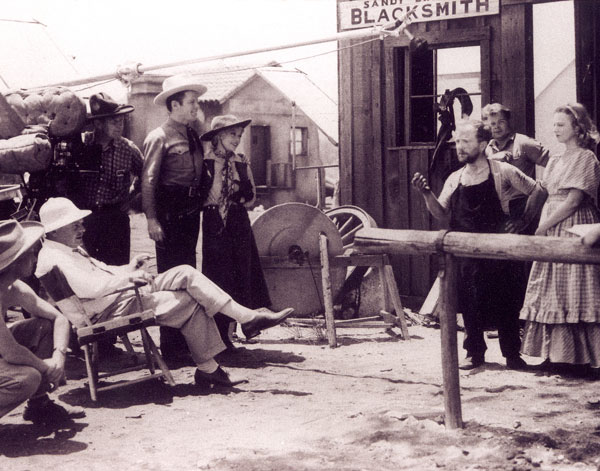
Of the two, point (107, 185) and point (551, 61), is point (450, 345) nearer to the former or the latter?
point (107, 185)

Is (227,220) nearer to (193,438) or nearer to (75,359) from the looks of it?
(75,359)

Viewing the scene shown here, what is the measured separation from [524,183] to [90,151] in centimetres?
337

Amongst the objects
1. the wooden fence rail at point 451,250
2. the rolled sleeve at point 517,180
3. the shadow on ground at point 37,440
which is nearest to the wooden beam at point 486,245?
the wooden fence rail at point 451,250

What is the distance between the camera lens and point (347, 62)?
9406 millimetres

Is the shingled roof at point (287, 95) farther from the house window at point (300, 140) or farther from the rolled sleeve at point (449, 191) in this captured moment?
the rolled sleeve at point (449, 191)

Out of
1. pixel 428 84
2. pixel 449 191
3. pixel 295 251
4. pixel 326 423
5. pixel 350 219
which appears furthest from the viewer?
pixel 350 219

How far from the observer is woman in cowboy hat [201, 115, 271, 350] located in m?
7.17

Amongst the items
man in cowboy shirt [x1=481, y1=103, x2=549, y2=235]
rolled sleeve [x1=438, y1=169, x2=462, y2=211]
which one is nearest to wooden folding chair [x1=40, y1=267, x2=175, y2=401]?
rolled sleeve [x1=438, y1=169, x2=462, y2=211]

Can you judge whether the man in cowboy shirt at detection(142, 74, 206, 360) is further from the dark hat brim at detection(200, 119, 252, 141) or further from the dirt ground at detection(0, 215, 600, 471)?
the dirt ground at detection(0, 215, 600, 471)

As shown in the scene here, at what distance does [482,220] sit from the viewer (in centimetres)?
634

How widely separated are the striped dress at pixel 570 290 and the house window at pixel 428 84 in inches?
111

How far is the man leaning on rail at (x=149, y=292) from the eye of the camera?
5660mm

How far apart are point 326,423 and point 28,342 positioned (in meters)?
1.85

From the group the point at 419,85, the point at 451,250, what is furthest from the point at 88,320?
the point at 419,85
